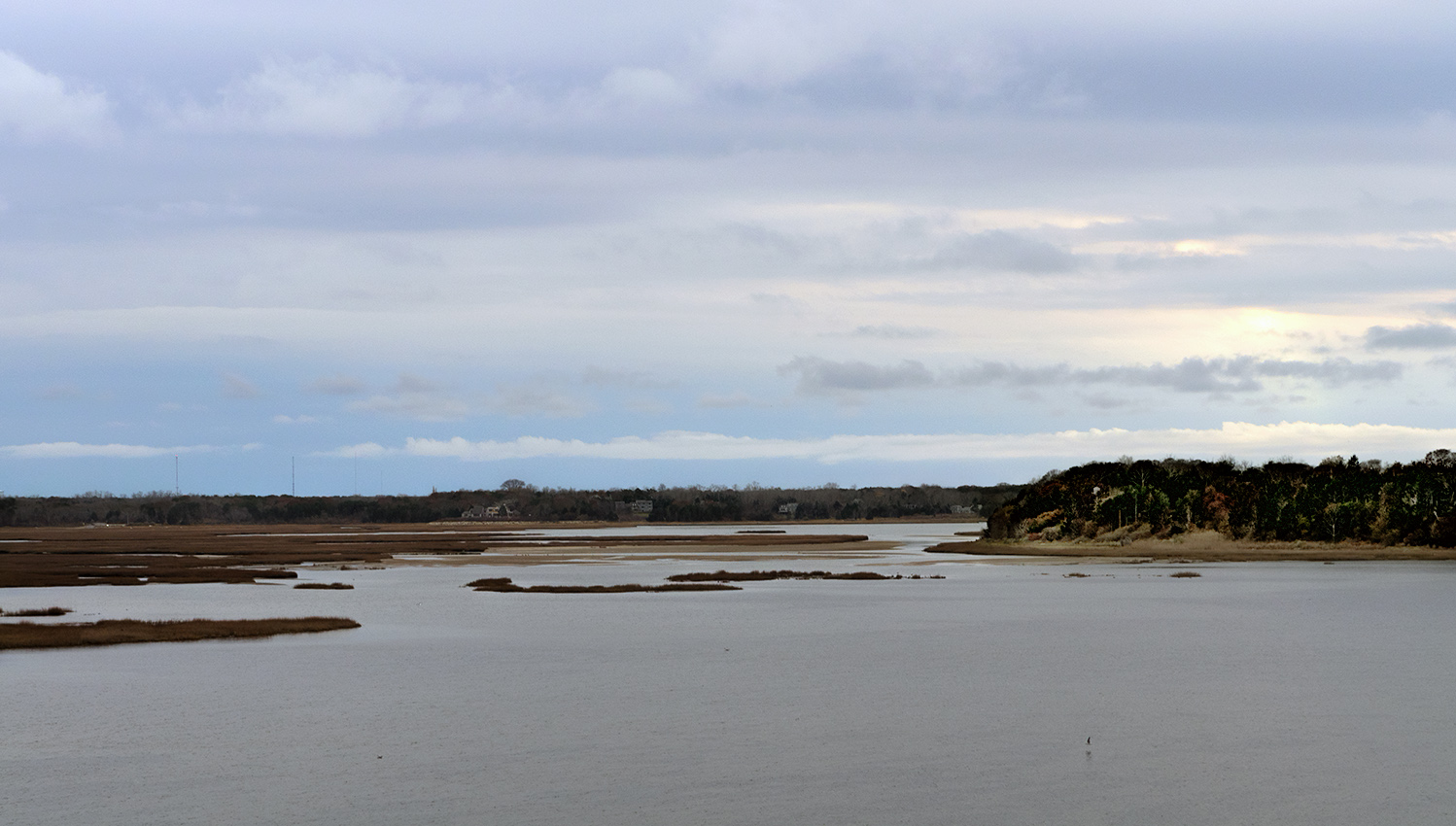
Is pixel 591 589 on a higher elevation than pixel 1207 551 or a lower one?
higher

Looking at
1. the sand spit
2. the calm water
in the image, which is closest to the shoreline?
the calm water

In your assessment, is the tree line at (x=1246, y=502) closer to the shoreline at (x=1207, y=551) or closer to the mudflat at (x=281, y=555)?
the shoreline at (x=1207, y=551)

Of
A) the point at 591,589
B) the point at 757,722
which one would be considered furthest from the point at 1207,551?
the point at 757,722

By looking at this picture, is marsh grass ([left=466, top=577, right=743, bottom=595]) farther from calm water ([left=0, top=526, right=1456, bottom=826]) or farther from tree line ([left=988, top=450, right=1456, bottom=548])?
tree line ([left=988, top=450, right=1456, bottom=548])

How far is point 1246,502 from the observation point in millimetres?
102188

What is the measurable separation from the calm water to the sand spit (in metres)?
2.00

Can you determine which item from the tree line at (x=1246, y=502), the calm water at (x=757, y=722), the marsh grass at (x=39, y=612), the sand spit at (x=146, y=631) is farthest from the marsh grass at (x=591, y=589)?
the tree line at (x=1246, y=502)

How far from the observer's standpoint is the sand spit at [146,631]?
130 feet

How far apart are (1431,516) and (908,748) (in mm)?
82321

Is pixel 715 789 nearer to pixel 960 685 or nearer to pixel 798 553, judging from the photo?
pixel 960 685

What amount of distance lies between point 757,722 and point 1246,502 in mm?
84943

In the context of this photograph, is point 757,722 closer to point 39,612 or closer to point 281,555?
point 39,612

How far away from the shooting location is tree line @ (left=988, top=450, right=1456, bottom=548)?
310ft

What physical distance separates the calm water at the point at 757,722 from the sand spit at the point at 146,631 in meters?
2.00
